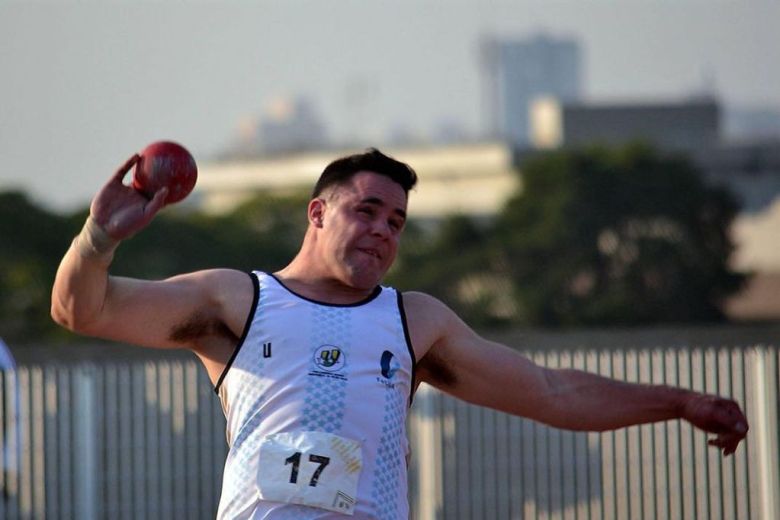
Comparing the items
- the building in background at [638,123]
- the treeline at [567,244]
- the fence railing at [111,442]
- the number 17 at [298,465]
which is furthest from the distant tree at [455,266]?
the building in background at [638,123]

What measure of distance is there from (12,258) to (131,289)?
32.9m

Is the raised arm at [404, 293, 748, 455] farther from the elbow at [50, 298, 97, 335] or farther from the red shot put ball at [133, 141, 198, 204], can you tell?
the elbow at [50, 298, 97, 335]

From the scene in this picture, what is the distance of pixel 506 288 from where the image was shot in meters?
44.2

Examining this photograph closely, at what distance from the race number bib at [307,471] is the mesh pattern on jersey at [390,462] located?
116 mm

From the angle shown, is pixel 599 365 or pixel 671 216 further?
pixel 671 216

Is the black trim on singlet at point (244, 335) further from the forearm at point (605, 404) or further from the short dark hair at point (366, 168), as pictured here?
the forearm at point (605, 404)

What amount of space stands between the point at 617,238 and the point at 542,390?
40.4 m

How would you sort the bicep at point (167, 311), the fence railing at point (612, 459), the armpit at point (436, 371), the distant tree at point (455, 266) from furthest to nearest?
the distant tree at point (455, 266), the fence railing at point (612, 459), the armpit at point (436, 371), the bicep at point (167, 311)

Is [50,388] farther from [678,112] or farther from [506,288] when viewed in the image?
[678,112]

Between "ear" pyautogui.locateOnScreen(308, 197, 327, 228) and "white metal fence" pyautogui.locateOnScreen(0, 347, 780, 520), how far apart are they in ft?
18.3

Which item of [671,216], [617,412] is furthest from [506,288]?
[617,412]

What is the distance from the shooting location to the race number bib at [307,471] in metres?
5.19

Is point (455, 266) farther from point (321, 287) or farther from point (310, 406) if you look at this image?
point (310, 406)

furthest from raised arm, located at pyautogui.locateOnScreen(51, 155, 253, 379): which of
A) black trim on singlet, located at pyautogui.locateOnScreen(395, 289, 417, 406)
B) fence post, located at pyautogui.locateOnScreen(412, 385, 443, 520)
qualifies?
fence post, located at pyautogui.locateOnScreen(412, 385, 443, 520)
